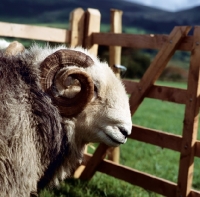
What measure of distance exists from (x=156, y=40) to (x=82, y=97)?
194 centimetres

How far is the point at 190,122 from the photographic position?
4.45 metres

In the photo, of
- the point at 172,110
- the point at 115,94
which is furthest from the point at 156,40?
the point at 172,110

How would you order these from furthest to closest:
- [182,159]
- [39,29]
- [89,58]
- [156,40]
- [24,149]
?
1. [39,29]
2. [156,40]
3. [182,159]
4. [89,58]
5. [24,149]

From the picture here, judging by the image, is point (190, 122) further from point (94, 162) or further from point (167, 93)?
point (94, 162)

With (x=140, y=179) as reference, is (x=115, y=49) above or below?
above

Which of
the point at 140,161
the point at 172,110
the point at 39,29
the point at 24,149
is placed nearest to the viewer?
the point at 24,149

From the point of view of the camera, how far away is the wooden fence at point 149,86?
4461 mm

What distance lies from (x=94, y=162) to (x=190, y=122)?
1583mm

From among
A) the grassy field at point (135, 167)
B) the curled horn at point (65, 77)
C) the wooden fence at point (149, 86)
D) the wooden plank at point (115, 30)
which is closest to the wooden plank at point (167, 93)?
the wooden fence at point (149, 86)

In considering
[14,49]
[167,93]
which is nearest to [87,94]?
[14,49]

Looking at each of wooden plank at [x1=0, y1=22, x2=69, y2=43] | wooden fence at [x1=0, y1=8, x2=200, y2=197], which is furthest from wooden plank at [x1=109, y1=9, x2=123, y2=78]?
wooden plank at [x1=0, y1=22, x2=69, y2=43]

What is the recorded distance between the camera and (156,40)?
4.88 m

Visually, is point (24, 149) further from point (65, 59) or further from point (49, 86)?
point (65, 59)

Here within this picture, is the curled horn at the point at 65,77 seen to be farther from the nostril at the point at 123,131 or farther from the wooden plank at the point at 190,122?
the wooden plank at the point at 190,122
